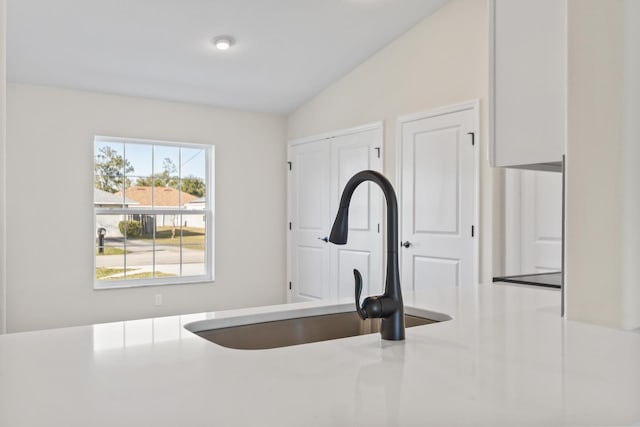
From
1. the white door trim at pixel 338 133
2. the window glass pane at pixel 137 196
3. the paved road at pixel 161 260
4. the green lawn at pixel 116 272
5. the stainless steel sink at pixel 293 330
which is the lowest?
the green lawn at pixel 116 272

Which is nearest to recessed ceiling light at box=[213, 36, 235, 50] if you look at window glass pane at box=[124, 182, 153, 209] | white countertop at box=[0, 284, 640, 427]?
window glass pane at box=[124, 182, 153, 209]

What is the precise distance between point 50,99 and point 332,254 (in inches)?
117

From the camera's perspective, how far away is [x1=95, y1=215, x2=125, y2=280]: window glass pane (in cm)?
464

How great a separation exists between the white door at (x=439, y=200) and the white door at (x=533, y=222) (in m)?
0.28

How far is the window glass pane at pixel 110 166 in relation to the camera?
15.2 ft

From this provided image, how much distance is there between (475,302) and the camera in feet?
5.16

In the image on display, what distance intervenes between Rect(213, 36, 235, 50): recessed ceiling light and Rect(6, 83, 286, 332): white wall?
1172 millimetres

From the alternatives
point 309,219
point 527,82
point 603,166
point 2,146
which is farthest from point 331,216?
point 603,166

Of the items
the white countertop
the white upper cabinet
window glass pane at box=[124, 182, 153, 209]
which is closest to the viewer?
the white countertop

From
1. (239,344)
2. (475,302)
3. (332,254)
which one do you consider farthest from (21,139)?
(475,302)

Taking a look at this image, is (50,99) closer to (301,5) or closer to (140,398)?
(301,5)

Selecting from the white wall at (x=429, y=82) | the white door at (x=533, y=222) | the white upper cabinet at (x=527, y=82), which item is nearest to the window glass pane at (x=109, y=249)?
the white wall at (x=429, y=82)

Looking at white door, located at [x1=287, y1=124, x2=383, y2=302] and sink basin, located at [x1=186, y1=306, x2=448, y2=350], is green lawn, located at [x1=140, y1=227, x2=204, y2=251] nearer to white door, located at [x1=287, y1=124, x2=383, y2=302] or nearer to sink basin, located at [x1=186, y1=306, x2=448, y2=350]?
white door, located at [x1=287, y1=124, x2=383, y2=302]

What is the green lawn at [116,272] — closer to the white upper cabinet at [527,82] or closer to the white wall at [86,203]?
the white wall at [86,203]
